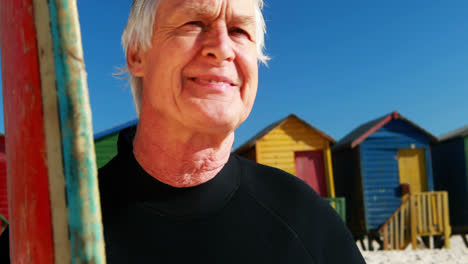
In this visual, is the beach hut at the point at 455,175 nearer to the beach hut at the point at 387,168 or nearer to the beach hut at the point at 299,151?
the beach hut at the point at 387,168

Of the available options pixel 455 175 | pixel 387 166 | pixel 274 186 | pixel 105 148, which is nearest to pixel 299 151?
pixel 387 166

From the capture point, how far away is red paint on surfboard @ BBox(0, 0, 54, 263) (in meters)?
0.84

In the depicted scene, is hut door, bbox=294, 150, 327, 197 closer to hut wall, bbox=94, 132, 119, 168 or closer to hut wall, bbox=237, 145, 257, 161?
hut wall, bbox=237, 145, 257, 161

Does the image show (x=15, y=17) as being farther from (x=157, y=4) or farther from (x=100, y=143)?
(x=100, y=143)

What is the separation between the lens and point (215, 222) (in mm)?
1834

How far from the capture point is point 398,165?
17.2 m

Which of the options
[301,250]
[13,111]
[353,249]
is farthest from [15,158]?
[353,249]

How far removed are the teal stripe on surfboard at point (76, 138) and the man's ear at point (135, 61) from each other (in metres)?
1.02

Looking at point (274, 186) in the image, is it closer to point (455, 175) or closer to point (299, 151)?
point (299, 151)

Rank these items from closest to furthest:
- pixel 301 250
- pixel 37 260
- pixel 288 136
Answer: pixel 37 260, pixel 301 250, pixel 288 136

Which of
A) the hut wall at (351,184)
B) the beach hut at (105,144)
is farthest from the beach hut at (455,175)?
the beach hut at (105,144)

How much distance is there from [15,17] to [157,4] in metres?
0.92

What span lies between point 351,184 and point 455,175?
478cm

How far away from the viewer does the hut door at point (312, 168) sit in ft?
54.6
